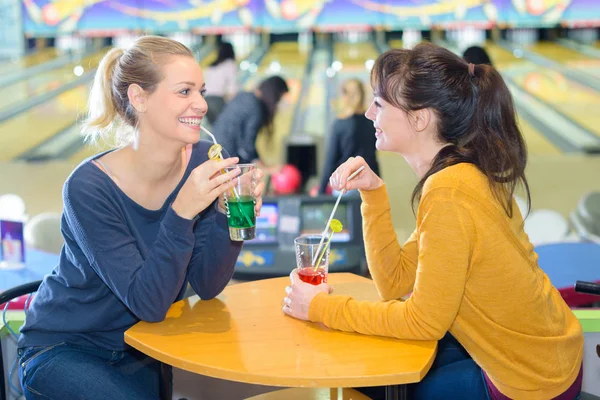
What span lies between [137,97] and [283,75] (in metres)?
7.13

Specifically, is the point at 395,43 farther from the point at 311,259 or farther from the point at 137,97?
the point at 311,259

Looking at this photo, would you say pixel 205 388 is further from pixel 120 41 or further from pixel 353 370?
pixel 120 41

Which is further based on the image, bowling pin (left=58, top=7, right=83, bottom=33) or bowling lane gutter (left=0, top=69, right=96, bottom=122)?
bowling pin (left=58, top=7, right=83, bottom=33)

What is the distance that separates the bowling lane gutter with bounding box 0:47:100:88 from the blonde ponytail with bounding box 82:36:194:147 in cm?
698

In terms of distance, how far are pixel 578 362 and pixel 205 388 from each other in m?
1.14

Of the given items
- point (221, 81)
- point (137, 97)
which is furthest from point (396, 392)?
point (221, 81)

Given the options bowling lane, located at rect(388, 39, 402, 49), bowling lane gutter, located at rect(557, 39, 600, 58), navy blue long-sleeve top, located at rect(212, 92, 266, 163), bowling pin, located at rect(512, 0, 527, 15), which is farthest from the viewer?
bowling lane, located at rect(388, 39, 402, 49)

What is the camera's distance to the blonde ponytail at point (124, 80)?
1.65m

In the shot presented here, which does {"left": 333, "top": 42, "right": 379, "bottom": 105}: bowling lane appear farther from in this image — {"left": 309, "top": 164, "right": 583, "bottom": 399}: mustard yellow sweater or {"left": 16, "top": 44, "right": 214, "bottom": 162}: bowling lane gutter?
{"left": 309, "top": 164, "right": 583, "bottom": 399}: mustard yellow sweater

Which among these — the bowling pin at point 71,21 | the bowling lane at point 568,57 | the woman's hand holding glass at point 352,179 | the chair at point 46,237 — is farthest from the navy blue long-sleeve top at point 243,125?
the bowling lane at point 568,57

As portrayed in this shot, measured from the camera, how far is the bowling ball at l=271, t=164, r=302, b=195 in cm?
486

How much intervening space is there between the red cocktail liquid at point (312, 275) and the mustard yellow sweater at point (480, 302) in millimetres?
79

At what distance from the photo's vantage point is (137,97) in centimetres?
167

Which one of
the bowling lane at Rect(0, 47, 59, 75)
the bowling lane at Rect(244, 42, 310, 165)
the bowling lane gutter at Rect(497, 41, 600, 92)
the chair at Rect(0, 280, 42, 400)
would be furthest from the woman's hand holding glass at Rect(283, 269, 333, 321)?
the bowling lane at Rect(0, 47, 59, 75)
